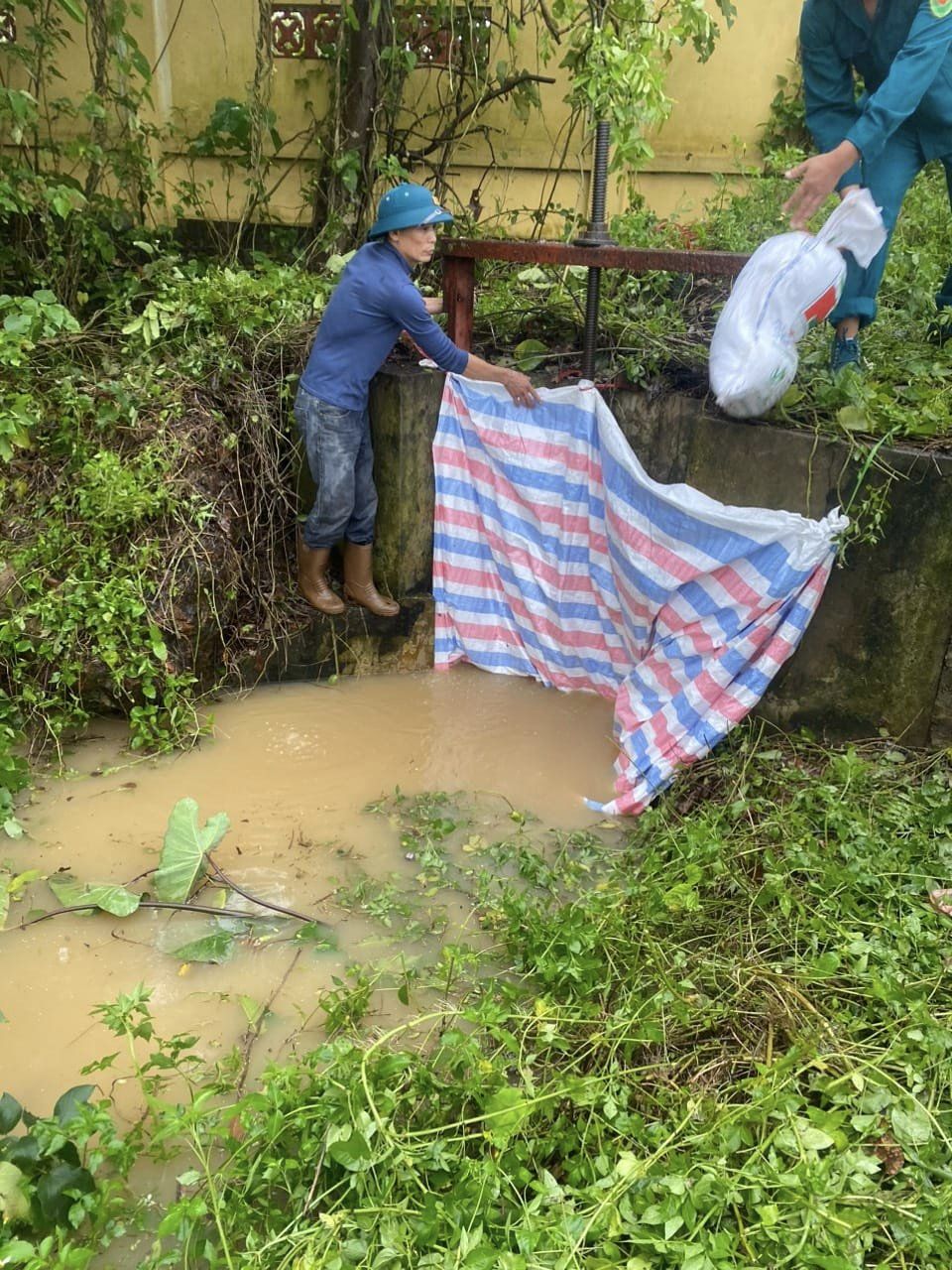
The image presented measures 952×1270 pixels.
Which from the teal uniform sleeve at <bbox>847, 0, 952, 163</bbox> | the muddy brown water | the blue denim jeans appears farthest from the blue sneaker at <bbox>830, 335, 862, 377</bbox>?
the blue denim jeans

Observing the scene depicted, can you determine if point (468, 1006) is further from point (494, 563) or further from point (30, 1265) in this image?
point (494, 563)

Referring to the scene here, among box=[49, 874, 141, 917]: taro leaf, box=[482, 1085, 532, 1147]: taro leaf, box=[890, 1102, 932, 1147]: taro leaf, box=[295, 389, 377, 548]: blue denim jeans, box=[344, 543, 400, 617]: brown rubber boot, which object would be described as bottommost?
box=[49, 874, 141, 917]: taro leaf

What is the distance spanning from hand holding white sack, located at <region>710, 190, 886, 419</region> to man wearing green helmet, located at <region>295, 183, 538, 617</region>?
0.87 meters

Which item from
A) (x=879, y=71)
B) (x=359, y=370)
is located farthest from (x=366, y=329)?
(x=879, y=71)

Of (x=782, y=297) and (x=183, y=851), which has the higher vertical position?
(x=782, y=297)

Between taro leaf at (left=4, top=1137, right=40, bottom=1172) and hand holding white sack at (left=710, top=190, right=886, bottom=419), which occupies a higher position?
hand holding white sack at (left=710, top=190, right=886, bottom=419)

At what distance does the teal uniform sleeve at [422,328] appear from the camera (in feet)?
12.4

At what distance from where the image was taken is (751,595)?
3365 mm

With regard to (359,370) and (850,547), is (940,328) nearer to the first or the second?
(850,547)

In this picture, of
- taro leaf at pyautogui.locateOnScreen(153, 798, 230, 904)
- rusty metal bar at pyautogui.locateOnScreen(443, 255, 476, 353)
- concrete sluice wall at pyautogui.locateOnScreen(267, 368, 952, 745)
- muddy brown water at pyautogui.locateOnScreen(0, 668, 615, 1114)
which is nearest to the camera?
muddy brown water at pyautogui.locateOnScreen(0, 668, 615, 1114)

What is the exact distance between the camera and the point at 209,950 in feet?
9.61

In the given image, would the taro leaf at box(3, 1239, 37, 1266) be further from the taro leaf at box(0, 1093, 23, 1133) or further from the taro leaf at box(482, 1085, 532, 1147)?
the taro leaf at box(482, 1085, 532, 1147)

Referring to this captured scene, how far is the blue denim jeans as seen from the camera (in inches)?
159

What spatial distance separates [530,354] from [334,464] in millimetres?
1079
